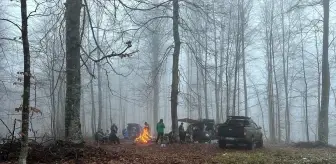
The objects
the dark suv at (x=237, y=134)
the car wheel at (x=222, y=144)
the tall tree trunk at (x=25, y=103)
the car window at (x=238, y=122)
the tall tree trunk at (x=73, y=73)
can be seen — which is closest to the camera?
the tall tree trunk at (x=25, y=103)

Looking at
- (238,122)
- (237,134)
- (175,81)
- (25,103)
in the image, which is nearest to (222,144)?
(237,134)

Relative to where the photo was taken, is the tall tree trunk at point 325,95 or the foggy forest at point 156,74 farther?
the tall tree trunk at point 325,95

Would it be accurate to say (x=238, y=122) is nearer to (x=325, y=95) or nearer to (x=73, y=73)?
(x=325, y=95)

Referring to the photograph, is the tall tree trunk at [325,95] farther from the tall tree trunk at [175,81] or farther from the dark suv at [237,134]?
the tall tree trunk at [175,81]

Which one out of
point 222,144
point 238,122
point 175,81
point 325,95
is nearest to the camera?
point 222,144

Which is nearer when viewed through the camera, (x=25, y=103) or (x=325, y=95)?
(x=25, y=103)

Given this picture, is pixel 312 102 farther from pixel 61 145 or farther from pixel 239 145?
pixel 61 145

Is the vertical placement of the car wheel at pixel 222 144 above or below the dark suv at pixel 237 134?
below

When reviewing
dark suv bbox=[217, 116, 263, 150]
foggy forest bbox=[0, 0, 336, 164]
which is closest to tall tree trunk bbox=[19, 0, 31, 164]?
foggy forest bbox=[0, 0, 336, 164]

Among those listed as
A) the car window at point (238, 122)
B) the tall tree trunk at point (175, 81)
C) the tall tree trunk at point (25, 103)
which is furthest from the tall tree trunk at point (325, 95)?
the tall tree trunk at point (25, 103)

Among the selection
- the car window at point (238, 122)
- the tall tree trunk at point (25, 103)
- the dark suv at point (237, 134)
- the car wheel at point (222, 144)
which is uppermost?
the tall tree trunk at point (25, 103)

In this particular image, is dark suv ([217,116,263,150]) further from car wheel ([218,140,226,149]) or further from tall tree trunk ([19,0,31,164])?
tall tree trunk ([19,0,31,164])

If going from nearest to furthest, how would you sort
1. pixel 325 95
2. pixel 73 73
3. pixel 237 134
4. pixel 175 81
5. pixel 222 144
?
pixel 73 73 → pixel 237 134 → pixel 222 144 → pixel 325 95 → pixel 175 81

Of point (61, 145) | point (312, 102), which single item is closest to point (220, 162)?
point (61, 145)
